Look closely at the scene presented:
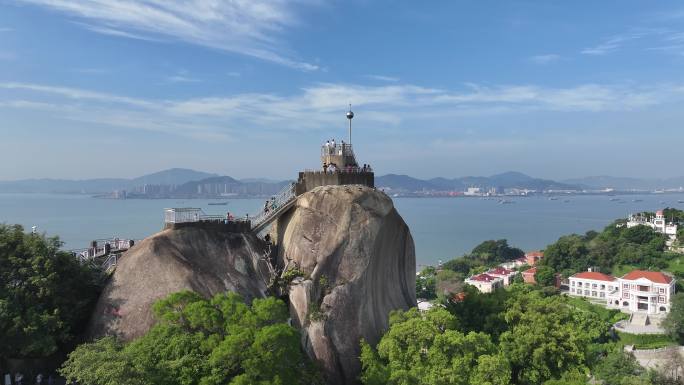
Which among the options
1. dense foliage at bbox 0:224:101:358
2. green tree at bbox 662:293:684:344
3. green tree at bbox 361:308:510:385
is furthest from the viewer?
green tree at bbox 662:293:684:344

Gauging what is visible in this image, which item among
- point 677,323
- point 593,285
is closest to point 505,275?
point 593,285

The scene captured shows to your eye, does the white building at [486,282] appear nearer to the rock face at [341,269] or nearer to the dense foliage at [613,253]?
the dense foliage at [613,253]

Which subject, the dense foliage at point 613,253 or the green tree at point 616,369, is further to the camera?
the dense foliage at point 613,253

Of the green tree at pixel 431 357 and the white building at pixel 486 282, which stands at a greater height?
the green tree at pixel 431 357

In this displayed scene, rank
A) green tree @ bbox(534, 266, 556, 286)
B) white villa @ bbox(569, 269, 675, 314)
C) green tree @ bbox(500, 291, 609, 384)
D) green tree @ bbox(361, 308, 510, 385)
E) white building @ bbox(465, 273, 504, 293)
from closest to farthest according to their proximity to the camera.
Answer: green tree @ bbox(361, 308, 510, 385), green tree @ bbox(500, 291, 609, 384), white villa @ bbox(569, 269, 675, 314), white building @ bbox(465, 273, 504, 293), green tree @ bbox(534, 266, 556, 286)

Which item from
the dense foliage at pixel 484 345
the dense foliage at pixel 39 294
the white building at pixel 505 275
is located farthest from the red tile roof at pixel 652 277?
the dense foliage at pixel 39 294

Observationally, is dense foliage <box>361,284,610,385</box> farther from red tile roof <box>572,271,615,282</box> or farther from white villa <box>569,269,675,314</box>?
red tile roof <box>572,271,615,282</box>

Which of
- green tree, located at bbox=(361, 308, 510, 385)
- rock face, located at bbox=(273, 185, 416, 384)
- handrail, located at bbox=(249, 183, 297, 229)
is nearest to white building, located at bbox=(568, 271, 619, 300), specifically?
rock face, located at bbox=(273, 185, 416, 384)
